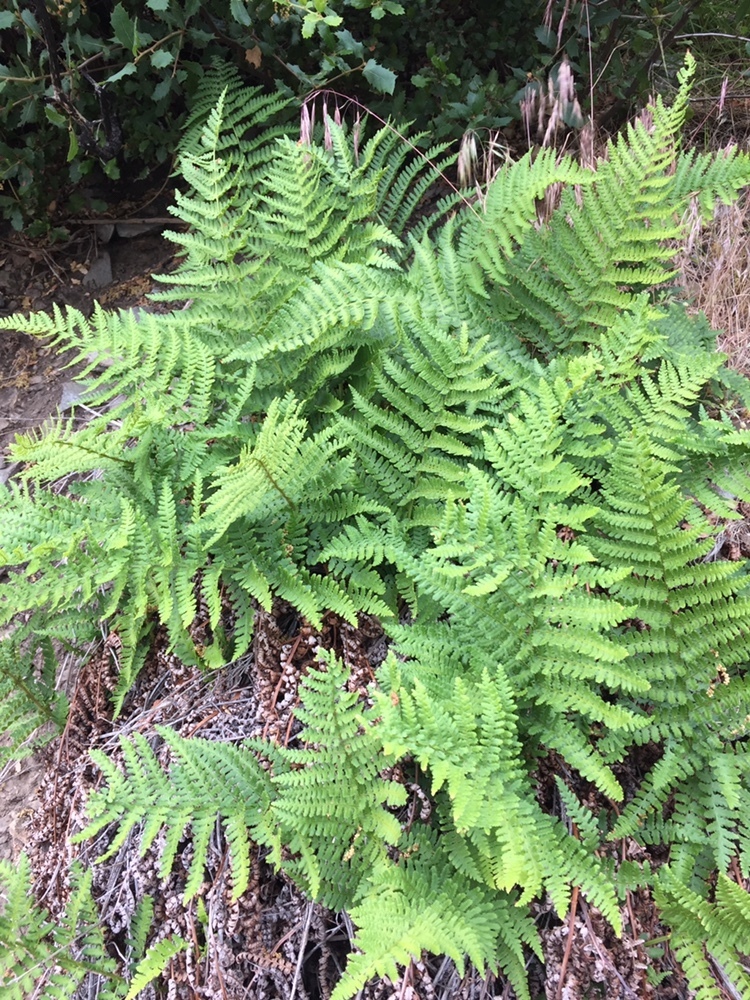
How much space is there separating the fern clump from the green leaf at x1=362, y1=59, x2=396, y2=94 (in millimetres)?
312

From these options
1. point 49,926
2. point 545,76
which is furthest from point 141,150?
point 49,926

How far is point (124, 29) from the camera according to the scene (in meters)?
2.53

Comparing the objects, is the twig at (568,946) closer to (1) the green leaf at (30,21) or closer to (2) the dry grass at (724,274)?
(2) the dry grass at (724,274)

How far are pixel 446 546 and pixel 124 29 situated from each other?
2.25m

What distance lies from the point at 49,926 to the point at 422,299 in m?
1.87

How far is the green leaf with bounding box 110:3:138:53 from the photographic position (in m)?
2.49

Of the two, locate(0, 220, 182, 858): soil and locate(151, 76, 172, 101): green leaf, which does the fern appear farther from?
locate(151, 76, 172, 101): green leaf

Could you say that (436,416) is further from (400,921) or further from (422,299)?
(400,921)

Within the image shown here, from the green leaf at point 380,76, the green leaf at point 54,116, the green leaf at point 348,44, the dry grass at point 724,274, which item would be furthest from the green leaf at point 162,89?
the dry grass at point 724,274

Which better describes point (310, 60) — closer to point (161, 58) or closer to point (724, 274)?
point (161, 58)

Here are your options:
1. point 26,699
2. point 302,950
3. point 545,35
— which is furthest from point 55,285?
point 302,950

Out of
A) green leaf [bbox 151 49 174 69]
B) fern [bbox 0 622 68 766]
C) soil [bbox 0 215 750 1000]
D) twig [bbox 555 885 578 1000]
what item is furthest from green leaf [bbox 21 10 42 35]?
twig [bbox 555 885 578 1000]

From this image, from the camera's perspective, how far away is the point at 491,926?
1398mm

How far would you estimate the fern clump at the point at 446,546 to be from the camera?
1.43 meters
